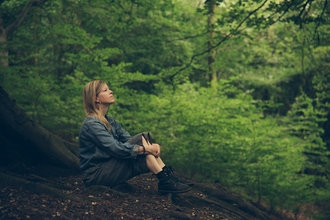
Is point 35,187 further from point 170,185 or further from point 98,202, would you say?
point 170,185

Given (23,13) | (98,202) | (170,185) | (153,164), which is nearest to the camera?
(98,202)

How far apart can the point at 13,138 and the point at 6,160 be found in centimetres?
34

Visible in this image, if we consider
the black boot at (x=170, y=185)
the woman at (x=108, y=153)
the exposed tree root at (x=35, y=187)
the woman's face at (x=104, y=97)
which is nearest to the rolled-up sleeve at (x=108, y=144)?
the woman at (x=108, y=153)

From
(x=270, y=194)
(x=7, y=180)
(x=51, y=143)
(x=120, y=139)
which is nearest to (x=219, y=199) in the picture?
(x=120, y=139)

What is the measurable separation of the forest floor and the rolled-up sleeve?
55 centimetres

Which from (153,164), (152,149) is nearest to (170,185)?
(153,164)

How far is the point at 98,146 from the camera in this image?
18.1ft

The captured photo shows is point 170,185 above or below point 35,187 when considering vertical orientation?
above

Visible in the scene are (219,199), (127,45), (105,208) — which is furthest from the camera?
(127,45)

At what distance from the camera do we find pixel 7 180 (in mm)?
5336

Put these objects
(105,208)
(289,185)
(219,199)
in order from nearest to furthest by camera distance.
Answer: (105,208), (219,199), (289,185)

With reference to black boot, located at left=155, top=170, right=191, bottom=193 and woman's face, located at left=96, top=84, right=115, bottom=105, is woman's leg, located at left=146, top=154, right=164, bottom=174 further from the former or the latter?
woman's face, located at left=96, top=84, right=115, bottom=105

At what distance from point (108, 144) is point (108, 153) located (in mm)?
204

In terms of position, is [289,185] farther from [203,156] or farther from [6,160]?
[6,160]
